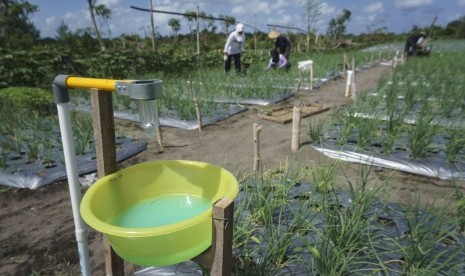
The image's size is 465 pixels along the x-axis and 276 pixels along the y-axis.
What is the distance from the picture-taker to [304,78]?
7785 millimetres

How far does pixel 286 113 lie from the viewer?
197 inches

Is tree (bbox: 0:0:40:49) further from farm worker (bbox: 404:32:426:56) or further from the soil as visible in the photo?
farm worker (bbox: 404:32:426:56)

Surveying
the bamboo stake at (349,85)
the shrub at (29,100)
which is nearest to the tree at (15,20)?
the shrub at (29,100)

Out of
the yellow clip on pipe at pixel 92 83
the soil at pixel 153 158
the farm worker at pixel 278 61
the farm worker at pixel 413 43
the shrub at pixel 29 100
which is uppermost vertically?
the farm worker at pixel 413 43

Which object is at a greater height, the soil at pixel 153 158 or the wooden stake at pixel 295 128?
the wooden stake at pixel 295 128

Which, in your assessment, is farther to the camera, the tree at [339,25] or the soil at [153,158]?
the tree at [339,25]

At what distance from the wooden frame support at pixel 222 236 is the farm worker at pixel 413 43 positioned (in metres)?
14.6

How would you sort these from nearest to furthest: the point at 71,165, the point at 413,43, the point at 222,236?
the point at 222,236 → the point at 71,165 → the point at 413,43

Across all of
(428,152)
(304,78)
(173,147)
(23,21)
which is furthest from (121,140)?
(23,21)

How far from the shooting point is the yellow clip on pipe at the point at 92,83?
1130mm

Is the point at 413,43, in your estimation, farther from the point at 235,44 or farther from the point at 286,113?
the point at 286,113

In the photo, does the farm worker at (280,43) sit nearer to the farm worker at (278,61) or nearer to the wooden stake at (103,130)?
the farm worker at (278,61)

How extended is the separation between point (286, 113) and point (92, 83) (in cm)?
412

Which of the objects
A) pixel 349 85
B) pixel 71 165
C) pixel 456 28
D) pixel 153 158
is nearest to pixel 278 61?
pixel 349 85
